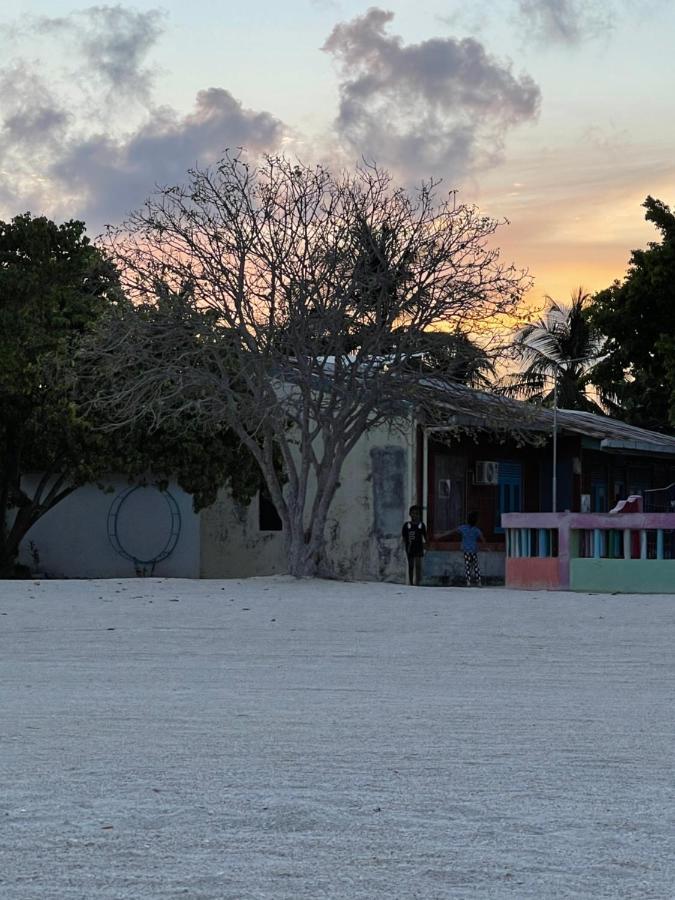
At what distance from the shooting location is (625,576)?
23297mm

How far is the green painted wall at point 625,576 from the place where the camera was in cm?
2311

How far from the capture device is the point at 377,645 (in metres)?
14.4

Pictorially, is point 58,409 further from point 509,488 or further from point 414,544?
point 509,488

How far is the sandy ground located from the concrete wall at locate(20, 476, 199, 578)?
67.1 ft

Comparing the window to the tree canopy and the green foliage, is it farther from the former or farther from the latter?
the green foliage

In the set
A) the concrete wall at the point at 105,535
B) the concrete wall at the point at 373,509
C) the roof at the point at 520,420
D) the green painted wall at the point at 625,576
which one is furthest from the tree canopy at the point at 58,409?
the green painted wall at the point at 625,576

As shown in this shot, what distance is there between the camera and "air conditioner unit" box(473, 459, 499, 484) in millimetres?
34812

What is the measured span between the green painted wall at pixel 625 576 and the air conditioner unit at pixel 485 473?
11.3 metres

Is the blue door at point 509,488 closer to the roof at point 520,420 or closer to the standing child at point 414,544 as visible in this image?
the roof at point 520,420

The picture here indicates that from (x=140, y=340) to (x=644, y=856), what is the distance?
19749 millimetres

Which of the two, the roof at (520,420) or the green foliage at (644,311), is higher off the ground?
the green foliage at (644,311)

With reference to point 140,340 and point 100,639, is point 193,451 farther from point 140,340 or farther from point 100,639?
point 100,639

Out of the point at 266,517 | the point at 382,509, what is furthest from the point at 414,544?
the point at 266,517

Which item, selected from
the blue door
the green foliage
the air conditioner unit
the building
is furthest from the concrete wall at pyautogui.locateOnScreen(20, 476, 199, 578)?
the green foliage
